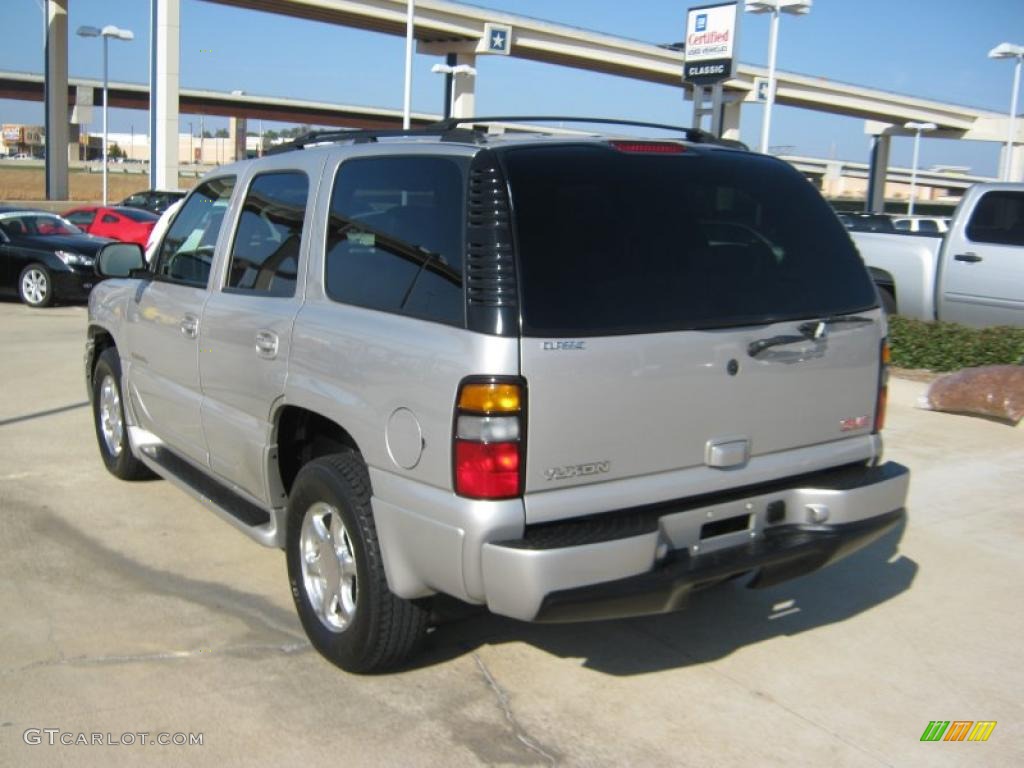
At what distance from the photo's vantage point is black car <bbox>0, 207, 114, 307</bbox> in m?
15.3

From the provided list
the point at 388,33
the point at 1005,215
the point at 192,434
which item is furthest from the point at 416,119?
the point at 192,434

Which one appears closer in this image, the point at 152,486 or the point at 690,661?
the point at 690,661

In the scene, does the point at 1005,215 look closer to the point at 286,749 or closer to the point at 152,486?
the point at 152,486

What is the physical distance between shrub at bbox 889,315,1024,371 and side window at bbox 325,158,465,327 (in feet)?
23.7

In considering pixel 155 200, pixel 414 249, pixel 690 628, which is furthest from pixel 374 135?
pixel 155 200

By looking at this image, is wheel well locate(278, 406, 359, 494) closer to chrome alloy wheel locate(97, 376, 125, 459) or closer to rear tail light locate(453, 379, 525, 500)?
rear tail light locate(453, 379, 525, 500)

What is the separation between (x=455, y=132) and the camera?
3.96 m

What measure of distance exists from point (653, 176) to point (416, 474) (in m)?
1.36

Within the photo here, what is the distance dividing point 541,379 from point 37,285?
1410 cm

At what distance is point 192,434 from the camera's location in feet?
16.6

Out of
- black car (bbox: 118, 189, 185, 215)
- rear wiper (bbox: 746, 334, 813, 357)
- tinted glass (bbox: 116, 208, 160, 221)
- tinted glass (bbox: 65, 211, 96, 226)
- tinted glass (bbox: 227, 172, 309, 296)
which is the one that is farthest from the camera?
black car (bbox: 118, 189, 185, 215)

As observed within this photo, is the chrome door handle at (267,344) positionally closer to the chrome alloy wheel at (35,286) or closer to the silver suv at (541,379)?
the silver suv at (541,379)

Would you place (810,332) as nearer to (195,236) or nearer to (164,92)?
(195,236)

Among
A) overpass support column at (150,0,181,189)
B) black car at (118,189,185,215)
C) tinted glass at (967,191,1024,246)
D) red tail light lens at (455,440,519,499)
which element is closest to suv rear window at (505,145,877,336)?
red tail light lens at (455,440,519,499)
